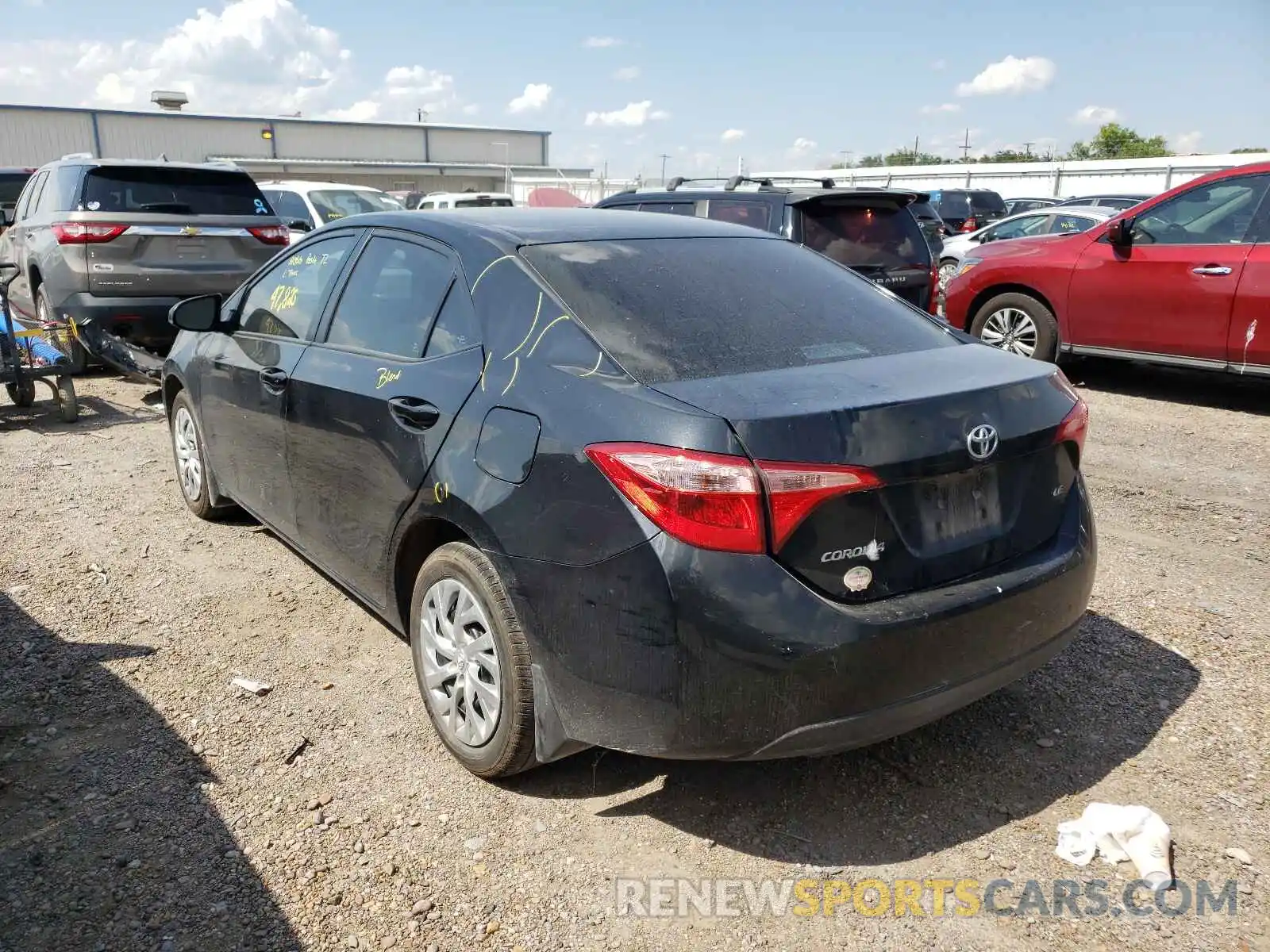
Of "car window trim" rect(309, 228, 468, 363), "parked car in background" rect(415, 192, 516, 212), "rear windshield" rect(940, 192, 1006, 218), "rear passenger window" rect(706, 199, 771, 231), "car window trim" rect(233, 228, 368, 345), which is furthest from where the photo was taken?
"rear windshield" rect(940, 192, 1006, 218)

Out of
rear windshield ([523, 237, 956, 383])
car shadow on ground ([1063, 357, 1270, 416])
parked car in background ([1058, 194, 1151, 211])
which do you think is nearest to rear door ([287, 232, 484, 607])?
rear windshield ([523, 237, 956, 383])

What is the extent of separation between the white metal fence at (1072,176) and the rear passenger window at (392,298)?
84.1ft

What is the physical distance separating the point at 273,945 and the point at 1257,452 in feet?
22.4

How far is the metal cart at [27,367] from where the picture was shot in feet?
24.2

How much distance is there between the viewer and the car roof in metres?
3.28

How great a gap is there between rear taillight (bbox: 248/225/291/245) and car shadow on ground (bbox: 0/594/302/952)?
5869mm

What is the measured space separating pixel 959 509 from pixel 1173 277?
6343 mm

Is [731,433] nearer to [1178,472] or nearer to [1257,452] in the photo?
[1178,472]

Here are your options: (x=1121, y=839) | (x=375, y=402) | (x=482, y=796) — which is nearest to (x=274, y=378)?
(x=375, y=402)

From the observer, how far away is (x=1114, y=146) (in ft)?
238

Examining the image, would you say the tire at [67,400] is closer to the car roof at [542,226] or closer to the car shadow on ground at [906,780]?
the car roof at [542,226]

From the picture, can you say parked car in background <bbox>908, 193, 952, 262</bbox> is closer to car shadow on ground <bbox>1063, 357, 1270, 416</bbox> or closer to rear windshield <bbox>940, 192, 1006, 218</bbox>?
rear windshield <bbox>940, 192, 1006, 218</bbox>

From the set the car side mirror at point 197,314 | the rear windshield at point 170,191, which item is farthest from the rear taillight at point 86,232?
the car side mirror at point 197,314

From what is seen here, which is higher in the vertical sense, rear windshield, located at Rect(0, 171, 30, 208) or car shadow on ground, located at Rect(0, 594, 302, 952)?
rear windshield, located at Rect(0, 171, 30, 208)
